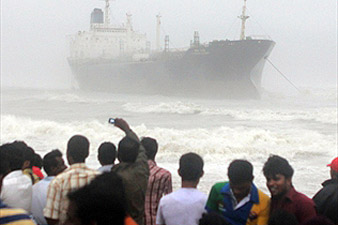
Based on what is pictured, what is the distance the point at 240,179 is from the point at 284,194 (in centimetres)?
27

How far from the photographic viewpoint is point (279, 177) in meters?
2.07

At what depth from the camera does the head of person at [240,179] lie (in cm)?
203

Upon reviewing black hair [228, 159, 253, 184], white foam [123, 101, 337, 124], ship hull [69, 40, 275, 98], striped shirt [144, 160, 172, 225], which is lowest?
white foam [123, 101, 337, 124]

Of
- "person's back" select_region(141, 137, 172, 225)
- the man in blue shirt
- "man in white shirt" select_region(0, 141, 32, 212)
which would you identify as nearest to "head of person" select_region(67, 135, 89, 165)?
"man in white shirt" select_region(0, 141, 32, 212)

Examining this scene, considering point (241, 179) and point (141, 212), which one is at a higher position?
point (241, 179)

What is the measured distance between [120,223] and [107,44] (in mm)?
43217

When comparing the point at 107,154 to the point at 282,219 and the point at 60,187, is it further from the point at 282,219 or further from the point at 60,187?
the point at 282,219

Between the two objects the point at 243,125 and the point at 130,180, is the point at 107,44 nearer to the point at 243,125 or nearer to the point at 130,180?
the point at 243,125

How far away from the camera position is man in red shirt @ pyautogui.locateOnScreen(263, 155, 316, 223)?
193cm

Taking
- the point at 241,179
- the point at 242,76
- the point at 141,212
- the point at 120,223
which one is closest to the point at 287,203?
the point at 241,179

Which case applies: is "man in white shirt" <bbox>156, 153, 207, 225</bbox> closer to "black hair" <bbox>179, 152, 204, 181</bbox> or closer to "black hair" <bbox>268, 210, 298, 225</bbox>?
"black hair" <bbox>179, 152, 204, 181</bbox>

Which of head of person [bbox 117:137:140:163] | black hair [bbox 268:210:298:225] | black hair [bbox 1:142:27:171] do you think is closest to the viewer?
black hair [bbox 268:210:298:225]

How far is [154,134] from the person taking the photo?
12.2 m

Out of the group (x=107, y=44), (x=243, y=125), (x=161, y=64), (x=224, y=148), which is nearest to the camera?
(x=224, y=148)
